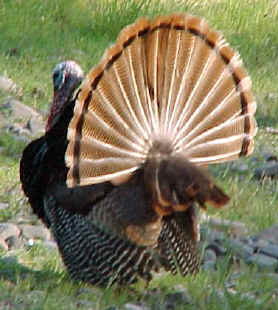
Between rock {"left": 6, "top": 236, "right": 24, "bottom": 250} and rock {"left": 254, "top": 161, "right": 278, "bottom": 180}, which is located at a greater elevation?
rock {"left": 254, "top": 161, "right": 278, "bottom": 180}

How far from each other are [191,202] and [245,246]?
1.03m

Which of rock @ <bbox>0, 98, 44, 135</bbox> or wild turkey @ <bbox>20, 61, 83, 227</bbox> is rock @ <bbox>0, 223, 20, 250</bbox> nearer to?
wild turkey @ <bbox>20, 61, 83, 227</bbox>

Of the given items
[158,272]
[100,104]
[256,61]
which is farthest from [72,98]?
[256,61]

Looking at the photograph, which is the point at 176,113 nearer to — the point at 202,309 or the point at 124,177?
the point at 124,177

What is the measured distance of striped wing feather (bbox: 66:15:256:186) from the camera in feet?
15.4

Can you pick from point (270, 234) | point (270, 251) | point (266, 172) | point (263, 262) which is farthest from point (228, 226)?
point (266, 172)

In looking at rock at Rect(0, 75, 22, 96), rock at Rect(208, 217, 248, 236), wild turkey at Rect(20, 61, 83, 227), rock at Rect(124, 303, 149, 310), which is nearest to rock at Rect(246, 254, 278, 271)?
rock at Rect(208, 217, 248, 236)

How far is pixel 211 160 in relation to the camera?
5.02 metres

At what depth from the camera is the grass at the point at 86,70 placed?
4750mm

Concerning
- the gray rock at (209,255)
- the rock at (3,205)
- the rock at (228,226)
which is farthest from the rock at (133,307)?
the rock at (3,205)

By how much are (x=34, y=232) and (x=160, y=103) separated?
4.00ft

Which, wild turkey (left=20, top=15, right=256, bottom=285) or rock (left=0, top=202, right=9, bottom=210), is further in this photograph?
rock (left=0, top=202, right=9, bottom=210)

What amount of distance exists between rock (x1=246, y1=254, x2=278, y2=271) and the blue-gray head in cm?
→ 127

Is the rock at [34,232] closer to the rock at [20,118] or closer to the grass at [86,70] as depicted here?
the grass at [86,70]
